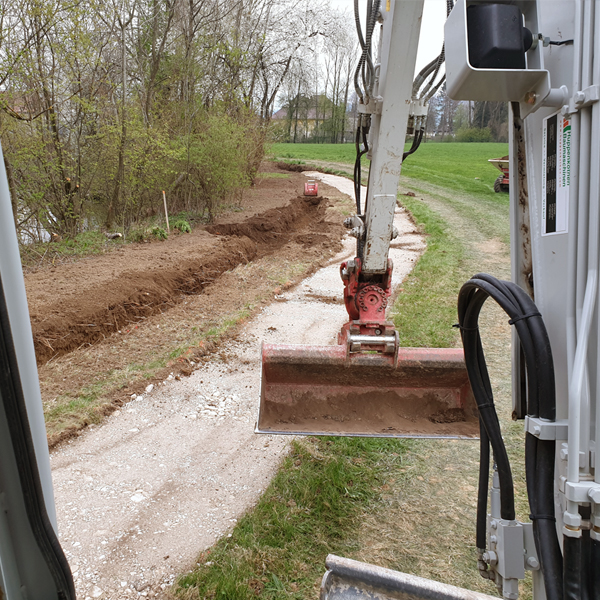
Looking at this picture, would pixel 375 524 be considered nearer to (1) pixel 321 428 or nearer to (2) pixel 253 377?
(1) pixel 321 428

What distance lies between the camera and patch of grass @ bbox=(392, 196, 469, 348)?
655 cm

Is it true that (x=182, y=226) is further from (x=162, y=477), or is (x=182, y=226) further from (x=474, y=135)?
(x=474, y=135)

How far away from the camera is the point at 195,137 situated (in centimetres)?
1337

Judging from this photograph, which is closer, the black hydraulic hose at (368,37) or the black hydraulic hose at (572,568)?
the black hydraulic hose at (572,568)

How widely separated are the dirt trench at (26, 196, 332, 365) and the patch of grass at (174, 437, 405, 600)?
348 centimetres

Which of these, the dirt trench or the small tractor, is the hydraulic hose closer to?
the dirt trench

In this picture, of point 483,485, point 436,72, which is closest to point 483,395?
point 483,485

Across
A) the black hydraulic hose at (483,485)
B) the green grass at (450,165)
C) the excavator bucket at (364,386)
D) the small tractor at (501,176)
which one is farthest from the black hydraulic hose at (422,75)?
the green grass at (450,165)

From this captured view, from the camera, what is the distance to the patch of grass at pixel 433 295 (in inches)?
258

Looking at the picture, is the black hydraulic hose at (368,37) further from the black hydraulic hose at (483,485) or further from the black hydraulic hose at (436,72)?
the black hydraulic hose at (483,485)

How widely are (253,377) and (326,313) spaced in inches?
95.0

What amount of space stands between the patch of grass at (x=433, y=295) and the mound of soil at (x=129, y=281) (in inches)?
126

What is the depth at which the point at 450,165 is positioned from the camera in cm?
3097

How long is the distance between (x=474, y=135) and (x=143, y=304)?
168ft
